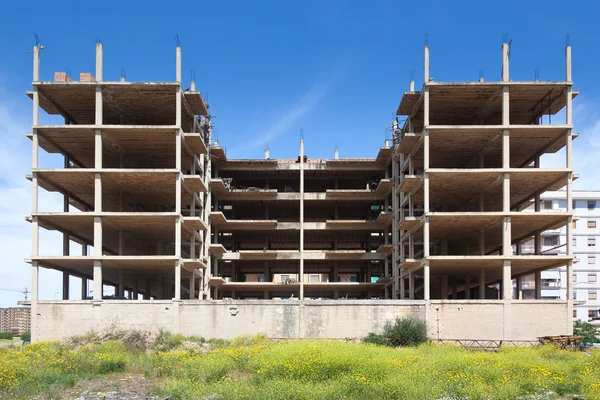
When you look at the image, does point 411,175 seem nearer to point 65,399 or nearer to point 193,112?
point 193,112

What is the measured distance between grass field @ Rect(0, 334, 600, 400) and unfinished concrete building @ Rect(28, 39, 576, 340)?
10.6m

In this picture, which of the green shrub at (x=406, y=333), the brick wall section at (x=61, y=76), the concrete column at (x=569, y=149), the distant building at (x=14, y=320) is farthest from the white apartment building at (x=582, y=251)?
the distant building at (x=14, y=320)

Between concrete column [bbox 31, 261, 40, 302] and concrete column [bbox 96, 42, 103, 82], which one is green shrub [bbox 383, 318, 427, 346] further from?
concrete column [bbox 96, 42, 103, 82]

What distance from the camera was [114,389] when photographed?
72.1ft

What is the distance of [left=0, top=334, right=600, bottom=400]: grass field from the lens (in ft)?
63.3

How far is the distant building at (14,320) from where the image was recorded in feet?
266

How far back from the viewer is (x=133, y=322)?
128 feet

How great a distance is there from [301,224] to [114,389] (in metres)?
37.5

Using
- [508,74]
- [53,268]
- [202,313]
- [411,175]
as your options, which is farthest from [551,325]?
[53,268]

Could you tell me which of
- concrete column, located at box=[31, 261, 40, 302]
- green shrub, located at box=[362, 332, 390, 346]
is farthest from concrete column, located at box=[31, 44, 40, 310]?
green shrub, located at box=[362, 332, 390, 346]

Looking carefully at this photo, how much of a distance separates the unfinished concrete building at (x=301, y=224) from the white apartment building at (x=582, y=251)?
25.7m

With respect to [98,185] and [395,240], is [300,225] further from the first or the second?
[98,185]

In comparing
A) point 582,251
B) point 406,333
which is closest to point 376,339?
point 406,333

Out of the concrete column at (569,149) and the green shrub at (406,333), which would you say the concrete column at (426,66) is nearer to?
the concrete column at (569,149)
